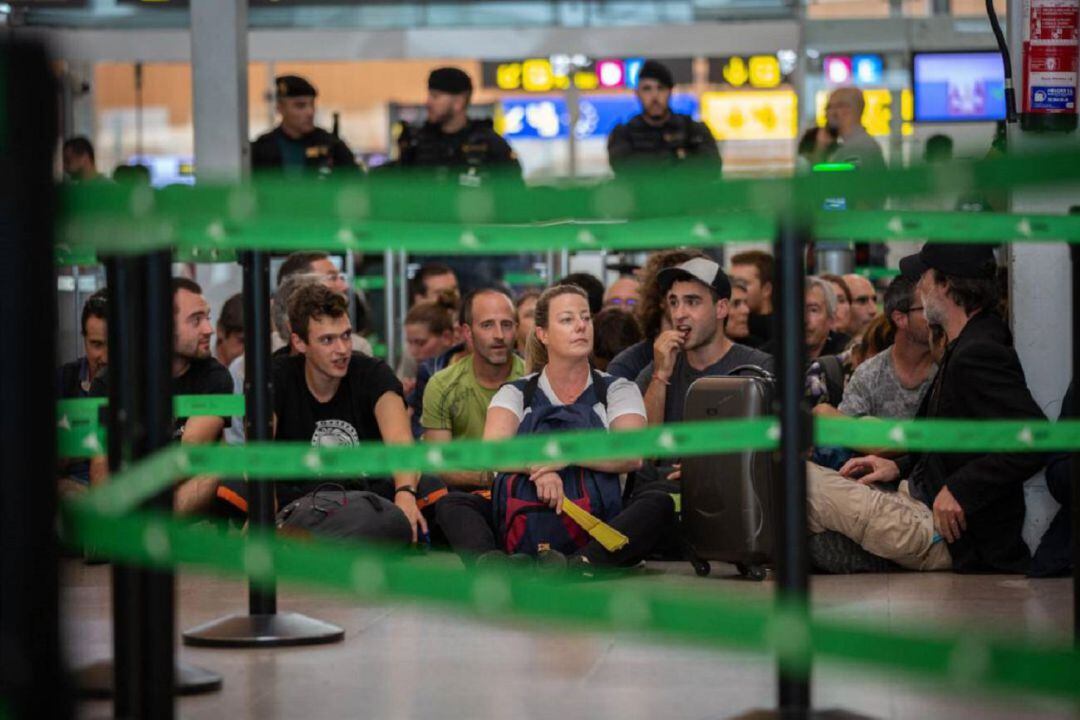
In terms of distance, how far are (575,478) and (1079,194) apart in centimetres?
222

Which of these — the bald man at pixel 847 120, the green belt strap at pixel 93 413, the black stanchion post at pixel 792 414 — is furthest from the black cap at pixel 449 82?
the black stanchion post at pixel 792 414

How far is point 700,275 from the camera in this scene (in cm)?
734

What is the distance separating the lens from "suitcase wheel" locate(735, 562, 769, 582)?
21.3 ft

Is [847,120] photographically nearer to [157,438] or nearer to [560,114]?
[560,114]

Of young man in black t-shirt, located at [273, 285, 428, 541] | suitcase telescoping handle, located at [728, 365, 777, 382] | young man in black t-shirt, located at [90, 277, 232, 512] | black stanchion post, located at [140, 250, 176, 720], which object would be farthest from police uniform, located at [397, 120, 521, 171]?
black stanchion post, located at [140, 250, 176, 720]

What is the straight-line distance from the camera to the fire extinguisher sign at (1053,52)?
6.63 metres

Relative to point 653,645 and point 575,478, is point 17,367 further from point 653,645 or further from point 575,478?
point 575,478

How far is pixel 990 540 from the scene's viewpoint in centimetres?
660

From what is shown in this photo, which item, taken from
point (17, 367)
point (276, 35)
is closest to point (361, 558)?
point (17, 367)

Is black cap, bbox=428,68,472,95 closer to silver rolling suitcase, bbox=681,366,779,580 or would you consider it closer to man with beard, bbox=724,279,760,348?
man with beard, bbox=724,279,760,348

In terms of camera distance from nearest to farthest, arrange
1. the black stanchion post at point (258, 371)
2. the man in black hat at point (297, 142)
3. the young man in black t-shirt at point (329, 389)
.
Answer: the black stanchion post at point (258, 371)
the young man in black t-shirt at point (329, 389)
the man in black hat at point (297, 142)

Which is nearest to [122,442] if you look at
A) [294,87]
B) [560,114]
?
[294,87]

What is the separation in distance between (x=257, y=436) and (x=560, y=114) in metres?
15.5

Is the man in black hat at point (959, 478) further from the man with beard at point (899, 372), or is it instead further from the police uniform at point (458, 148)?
the police uniform at point (458, 148)
